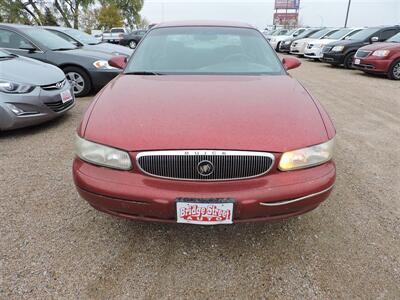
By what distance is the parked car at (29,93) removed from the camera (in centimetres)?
383

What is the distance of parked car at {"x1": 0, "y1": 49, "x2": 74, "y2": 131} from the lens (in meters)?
3.83

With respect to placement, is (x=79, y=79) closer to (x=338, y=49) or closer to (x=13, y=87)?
(x=13, y=87)

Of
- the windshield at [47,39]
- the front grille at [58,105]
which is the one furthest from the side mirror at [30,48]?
the front grille at [58,105]

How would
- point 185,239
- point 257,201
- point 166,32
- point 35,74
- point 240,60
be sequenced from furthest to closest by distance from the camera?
1. point 35,74
2. point 166,32
3. point 240,60
4. point 185,239
5. point 257,201

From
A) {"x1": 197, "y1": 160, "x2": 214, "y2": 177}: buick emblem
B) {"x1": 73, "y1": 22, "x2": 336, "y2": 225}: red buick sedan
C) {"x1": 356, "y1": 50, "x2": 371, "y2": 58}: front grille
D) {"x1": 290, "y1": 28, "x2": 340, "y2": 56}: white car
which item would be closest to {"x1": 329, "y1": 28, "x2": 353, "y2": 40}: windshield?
{"x1": 290, "y1": 28, "x2": 340, "y2": 56}: white car

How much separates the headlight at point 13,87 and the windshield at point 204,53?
178 centimetres

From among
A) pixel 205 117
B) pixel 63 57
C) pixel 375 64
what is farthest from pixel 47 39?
Answer: pixel 375 64

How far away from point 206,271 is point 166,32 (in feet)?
8.04

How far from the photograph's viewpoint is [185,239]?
7.31 feet

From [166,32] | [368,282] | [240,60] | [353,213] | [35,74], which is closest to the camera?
[368,282]

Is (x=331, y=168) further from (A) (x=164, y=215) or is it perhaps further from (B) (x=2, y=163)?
(B) (x=2, y=163)

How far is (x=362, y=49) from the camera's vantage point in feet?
31.8

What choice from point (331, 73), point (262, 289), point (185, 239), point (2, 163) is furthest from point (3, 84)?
point (331, 73)

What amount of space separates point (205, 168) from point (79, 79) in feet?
16.9
